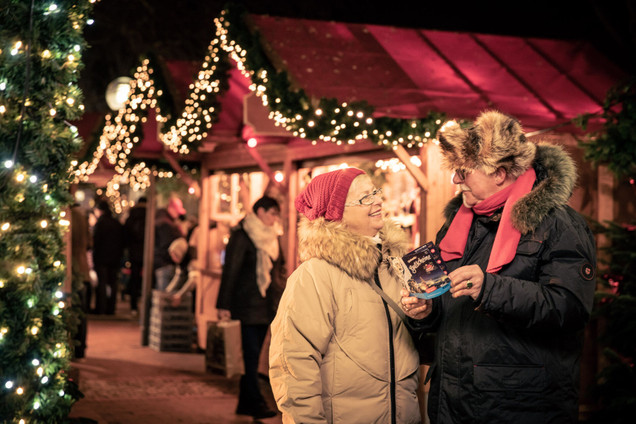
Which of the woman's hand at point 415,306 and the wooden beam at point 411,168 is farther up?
the wooden beam at point 411,168

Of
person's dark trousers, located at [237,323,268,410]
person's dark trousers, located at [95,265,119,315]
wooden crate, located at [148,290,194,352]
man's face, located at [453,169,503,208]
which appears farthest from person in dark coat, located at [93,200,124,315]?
man's face, located at [453,169,503,208]

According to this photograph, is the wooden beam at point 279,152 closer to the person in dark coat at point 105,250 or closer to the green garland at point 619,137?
the green garland at point 619,137

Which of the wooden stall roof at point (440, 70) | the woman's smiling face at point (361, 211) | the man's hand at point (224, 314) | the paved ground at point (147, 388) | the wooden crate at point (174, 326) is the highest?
the wooden stall roof at point (440, 70)

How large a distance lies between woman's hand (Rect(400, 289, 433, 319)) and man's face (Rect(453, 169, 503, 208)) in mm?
499

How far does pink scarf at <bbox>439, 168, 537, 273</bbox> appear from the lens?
3.49m

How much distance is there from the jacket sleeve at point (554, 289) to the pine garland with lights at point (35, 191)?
287cm

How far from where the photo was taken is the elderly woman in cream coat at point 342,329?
3.65 m

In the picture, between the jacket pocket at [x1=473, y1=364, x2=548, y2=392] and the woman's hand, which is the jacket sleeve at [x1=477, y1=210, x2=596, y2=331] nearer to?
the jacket pocket at [x1=473, y1=364, x2=548, y2=392]

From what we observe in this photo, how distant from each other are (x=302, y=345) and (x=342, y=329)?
239 mm

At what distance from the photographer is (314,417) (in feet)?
11.7

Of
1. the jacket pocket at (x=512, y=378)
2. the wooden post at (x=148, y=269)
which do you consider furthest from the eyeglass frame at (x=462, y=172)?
the wooden post at (x=148, y=269)

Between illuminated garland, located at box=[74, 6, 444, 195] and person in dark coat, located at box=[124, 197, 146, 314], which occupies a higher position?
illuminated garland, located at box=[74, 6, 444, 195]

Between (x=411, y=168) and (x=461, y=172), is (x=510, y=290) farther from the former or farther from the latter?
(x=411, y=168)

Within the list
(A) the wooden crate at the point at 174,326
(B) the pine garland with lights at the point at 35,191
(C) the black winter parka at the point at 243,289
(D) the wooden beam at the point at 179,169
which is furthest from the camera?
(D) the wooden beam at the point at 179,169
